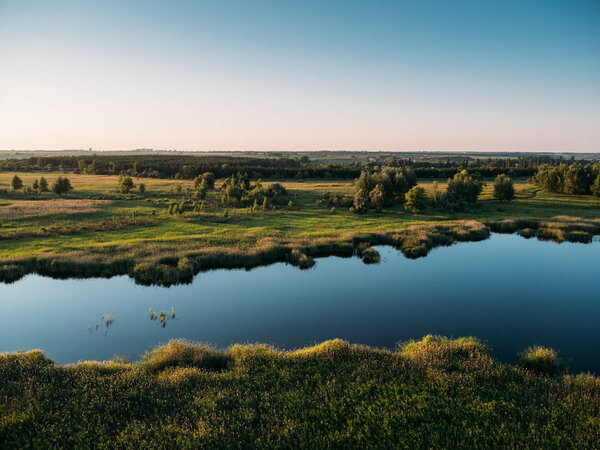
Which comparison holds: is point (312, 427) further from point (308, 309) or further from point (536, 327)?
point (536, 327)

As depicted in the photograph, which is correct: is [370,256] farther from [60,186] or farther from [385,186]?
[60,186]

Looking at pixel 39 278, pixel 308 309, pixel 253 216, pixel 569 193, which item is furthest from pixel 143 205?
pixel 569 193

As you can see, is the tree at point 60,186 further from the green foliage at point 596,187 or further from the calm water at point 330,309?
the green foliage at point 596,187

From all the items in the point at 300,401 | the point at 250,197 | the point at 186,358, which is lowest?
the point at 186,358

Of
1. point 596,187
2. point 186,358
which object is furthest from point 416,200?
point 186,358

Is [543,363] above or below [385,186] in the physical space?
below

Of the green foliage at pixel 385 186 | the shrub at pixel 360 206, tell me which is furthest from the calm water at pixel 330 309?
the green foliage at pixel 385 186

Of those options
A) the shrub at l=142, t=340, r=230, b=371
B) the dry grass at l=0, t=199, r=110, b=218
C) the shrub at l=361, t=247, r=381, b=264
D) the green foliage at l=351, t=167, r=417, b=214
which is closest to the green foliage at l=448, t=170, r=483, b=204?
the green foliage at l=351, t=167, r=417, b=214
